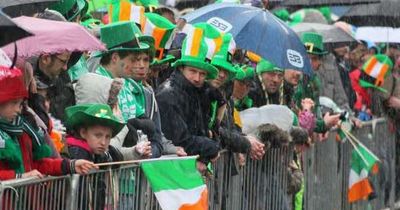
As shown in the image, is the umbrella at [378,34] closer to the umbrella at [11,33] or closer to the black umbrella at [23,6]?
the black umbrella at [23,6]

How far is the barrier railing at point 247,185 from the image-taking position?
8070 millimetres

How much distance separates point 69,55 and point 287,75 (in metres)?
4.47

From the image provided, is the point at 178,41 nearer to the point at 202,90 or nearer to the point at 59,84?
the point at 202,90

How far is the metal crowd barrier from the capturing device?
14.0 meters

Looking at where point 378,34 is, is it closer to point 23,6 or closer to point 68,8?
point 68,8

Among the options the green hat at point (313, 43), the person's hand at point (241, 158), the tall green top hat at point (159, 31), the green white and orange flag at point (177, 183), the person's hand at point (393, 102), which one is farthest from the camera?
the person's hand at point (393, 102)

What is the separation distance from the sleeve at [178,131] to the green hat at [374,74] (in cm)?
738

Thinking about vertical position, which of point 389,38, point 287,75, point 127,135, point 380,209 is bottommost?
point 380,209

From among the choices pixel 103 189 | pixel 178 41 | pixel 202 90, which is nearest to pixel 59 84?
pixel 103 189

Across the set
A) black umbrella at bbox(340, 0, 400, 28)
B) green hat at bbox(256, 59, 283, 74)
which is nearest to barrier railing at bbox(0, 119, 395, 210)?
green hat at bbox(256, 59, 283, 74)

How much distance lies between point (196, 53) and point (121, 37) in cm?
91

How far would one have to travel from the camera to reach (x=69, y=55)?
9.46 metres

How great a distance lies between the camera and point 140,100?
996 cm

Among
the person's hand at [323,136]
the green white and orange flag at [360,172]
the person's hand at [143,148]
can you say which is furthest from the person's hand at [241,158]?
A: the green white and orange flag at [360,172]
